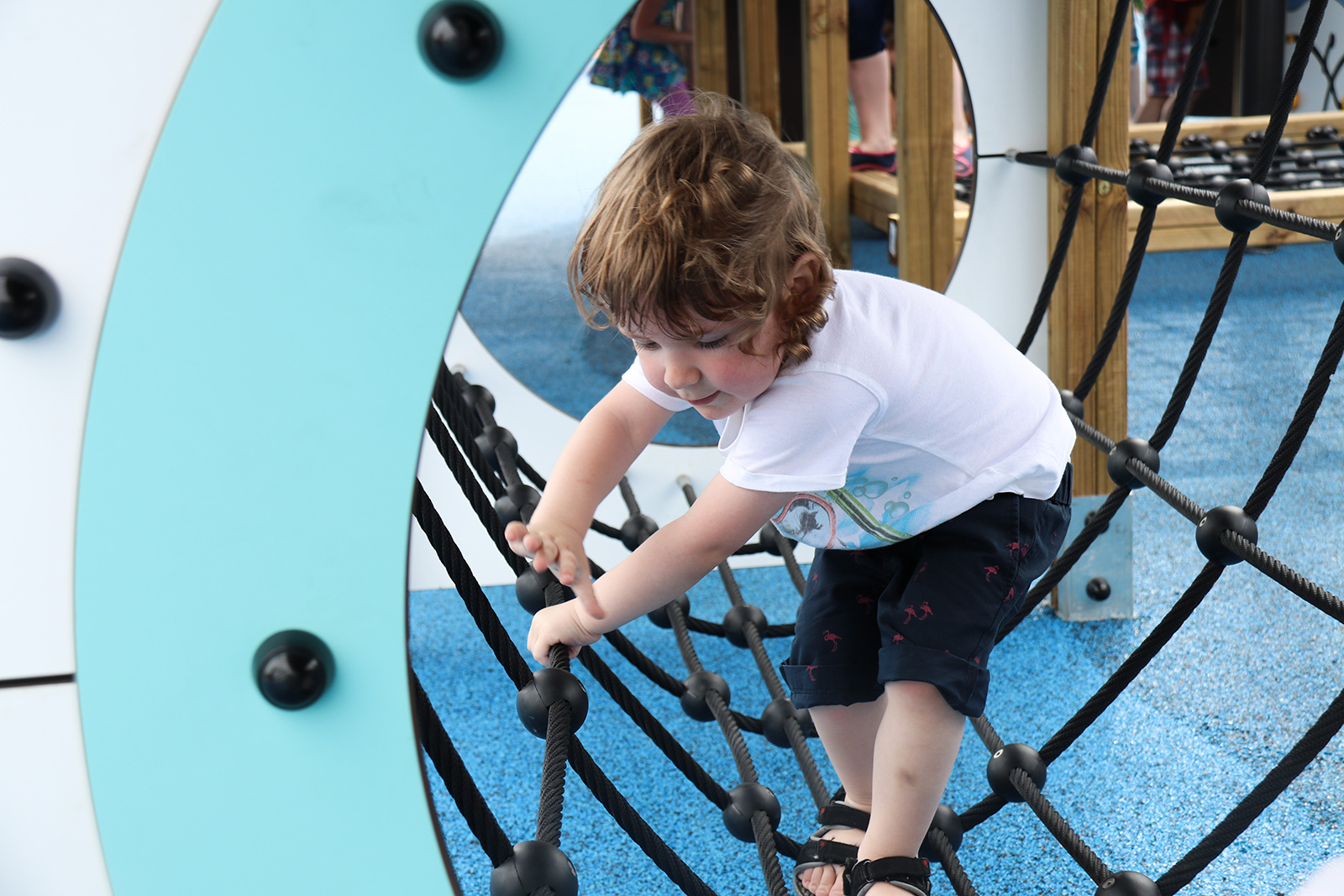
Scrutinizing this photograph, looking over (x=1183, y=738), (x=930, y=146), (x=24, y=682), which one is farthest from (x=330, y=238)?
(x=930, y=146)

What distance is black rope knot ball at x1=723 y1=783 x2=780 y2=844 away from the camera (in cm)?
85

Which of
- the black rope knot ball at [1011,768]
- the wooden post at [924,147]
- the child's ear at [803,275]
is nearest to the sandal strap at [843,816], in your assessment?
the black rope knot ball at [1011,768]

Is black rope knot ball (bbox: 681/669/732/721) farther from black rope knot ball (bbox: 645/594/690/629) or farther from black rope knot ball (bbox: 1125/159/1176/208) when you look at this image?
black rope knot ball (bbox: 1125/159/1176/208)

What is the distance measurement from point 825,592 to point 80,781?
0.59 metres

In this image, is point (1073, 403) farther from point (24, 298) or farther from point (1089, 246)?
point (24, 298)

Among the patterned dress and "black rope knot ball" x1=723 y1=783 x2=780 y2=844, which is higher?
the patterned dress

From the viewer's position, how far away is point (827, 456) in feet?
2.31

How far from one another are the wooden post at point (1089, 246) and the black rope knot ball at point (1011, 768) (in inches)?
23.9

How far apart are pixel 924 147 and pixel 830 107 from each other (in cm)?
121

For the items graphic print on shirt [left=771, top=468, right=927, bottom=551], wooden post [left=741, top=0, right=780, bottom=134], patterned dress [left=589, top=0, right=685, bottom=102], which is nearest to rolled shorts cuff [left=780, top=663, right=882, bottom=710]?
graphic print on shirt [left=771, top=468, right=927, bottom=551]

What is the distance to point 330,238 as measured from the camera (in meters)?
0.42

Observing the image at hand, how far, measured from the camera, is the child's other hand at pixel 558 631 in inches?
28.2

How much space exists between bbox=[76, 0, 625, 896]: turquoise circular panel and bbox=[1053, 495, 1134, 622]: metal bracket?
1169 mm

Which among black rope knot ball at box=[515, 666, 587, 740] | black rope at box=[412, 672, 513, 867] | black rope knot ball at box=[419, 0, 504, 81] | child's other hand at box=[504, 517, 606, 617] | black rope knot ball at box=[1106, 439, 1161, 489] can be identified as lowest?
black rope knot ball at box=[1106, 439, 1161, 489]
